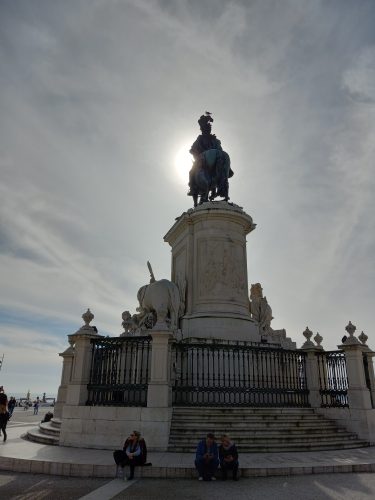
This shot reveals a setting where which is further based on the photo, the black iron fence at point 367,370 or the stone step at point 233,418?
the black iron fence at point 367,370

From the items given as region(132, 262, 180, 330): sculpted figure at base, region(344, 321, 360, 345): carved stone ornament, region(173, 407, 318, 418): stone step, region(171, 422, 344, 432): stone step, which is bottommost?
region(171, 422, 344, 432): stone step

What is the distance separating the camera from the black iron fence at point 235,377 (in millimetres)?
12828

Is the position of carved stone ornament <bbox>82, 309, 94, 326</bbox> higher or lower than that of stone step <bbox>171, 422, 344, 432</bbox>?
higher

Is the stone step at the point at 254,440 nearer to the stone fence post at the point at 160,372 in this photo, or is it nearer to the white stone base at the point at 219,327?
the stone fence post at the point at 160,372

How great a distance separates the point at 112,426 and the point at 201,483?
163 inches

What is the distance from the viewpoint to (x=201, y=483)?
297 inches

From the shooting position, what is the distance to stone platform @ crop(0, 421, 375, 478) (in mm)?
8039

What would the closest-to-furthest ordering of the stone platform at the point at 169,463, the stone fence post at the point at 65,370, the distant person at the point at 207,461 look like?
the distant person at the point at 207,461
the stone platform at the point at 169,463
the stone fence post at the point at 65,370

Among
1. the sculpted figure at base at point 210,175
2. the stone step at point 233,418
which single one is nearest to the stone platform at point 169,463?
the stone step at point 233,418

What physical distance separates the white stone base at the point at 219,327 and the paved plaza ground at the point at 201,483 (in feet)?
20.0

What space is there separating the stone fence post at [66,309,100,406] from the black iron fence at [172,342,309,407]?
2.62 metres

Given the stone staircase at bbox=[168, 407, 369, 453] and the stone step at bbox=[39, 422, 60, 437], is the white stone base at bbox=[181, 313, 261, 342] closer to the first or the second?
the stone staircase at bbox=[168, 407, 369, 453]

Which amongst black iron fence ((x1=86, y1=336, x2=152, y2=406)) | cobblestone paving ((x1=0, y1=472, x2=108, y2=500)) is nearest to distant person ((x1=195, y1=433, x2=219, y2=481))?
cobblestone paving ((x1=0, y1=472, x2=108, y2=500))

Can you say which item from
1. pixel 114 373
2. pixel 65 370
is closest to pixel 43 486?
pixel 114 373
